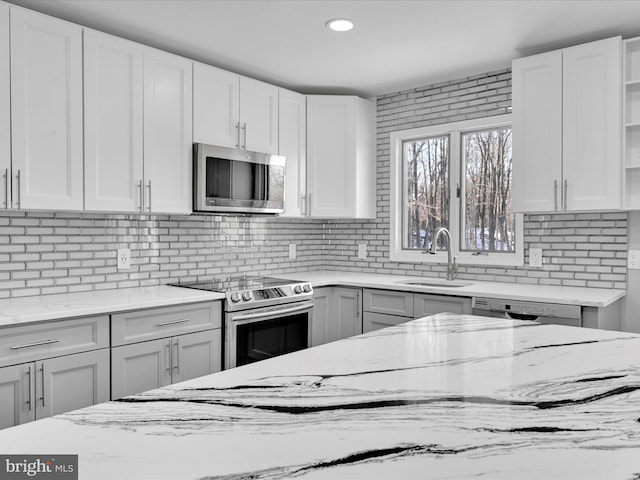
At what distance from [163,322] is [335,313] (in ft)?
4.81

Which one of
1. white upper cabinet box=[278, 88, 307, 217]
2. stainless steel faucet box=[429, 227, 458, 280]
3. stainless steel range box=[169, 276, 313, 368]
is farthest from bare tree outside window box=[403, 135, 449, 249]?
stainless steel range box=[169, 276, 313, 368]

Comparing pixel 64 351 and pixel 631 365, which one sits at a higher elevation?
pixel 631 365

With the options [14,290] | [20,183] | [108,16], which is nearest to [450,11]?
[108,16]

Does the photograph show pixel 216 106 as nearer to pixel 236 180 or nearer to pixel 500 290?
pixel 236 180

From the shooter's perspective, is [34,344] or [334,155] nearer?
[34,344]

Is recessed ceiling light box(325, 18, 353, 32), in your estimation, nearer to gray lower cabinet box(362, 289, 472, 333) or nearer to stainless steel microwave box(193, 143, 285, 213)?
stainless steel microwave box(193, 143, 285, 213)

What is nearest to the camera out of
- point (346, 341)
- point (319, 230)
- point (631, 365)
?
point (631, 365)

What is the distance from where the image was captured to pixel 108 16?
8.96ft

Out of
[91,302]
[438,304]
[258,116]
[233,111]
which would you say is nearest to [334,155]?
[258,116]

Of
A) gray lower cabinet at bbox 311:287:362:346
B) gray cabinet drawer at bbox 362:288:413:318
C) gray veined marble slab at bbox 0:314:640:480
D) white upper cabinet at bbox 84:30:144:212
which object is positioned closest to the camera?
gray veined marble slab at bbox 0:314:640:480

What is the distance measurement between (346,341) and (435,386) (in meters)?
0.49

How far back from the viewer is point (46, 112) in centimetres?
255

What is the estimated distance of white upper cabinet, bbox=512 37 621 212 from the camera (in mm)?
2877

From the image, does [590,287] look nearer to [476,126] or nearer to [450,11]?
[476,126]
